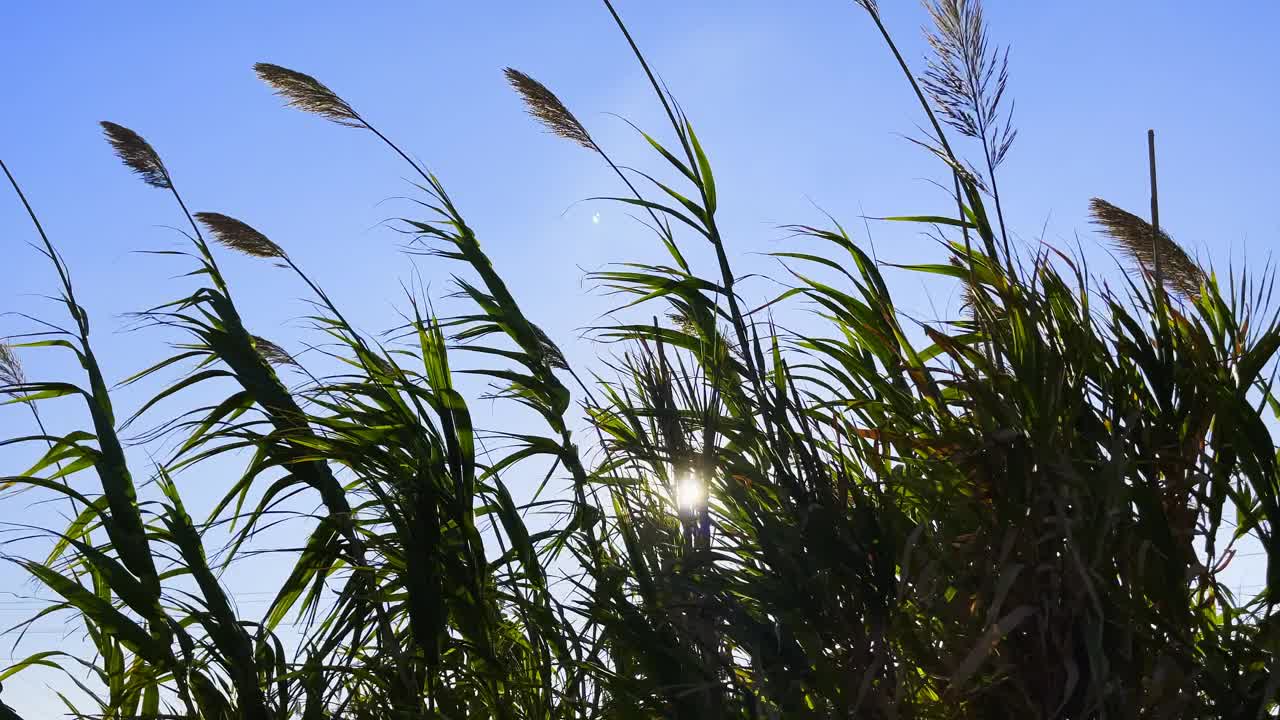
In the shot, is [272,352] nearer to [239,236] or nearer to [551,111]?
[239,236]

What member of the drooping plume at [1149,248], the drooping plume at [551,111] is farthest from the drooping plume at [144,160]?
the drooping plume at [1149,248]

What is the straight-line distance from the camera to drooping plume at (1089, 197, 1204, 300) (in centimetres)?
175

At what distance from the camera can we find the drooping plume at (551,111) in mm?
2270

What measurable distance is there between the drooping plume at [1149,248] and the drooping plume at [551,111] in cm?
105

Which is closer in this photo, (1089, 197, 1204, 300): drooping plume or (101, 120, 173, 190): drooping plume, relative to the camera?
(1089, 197, 1204, 300): drooping plume

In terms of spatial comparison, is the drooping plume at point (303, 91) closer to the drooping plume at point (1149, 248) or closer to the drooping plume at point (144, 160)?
the drooping plume at point (144, 160)

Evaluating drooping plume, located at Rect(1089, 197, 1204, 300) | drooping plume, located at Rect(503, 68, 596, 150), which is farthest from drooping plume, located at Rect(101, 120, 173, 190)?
drooping plume, located at Rect(1089, 197, 1204, 300)

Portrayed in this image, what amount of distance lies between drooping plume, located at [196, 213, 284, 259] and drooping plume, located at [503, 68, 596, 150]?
86cm

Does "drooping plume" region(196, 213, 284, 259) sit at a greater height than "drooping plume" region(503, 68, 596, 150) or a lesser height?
greater

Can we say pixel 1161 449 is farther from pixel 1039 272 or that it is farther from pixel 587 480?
pixel 587 480

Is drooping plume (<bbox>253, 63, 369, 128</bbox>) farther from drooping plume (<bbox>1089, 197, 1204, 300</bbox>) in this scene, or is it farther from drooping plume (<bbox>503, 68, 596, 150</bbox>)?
drooping plume (<bbox>1089, 197, 1204, 300</bbox>)

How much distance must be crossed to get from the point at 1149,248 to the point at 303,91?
199 cm

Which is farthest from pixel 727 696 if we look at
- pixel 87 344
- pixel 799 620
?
pixel 87 344

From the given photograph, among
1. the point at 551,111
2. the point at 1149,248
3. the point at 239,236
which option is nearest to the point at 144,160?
the point at 239,236
